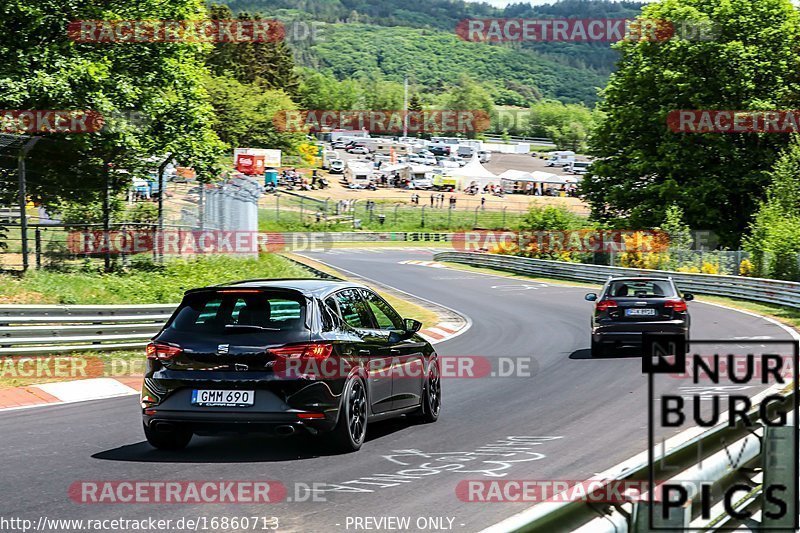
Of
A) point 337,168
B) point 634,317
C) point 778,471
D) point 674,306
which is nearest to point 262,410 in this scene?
point 778,471

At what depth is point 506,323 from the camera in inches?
1104

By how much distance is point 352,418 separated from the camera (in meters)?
9.88

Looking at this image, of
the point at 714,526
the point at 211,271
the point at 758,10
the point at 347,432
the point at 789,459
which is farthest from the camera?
the point at 758,10

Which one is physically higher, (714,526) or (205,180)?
(205,180)

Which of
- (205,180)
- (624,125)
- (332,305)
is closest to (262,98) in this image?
(624,125)

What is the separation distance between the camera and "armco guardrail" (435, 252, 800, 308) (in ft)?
114

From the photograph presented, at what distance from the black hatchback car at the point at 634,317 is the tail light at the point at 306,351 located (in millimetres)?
11178

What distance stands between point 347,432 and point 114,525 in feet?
10.1

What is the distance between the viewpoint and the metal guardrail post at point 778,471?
5770 millimetres

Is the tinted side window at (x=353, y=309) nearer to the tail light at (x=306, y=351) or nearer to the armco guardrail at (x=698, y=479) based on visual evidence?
the tail light at (x=306, y=351)

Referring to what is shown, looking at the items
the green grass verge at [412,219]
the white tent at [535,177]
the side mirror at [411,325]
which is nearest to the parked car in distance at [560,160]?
the white tent at [535,177]

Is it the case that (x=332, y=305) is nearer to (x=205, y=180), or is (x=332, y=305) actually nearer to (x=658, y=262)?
(x=205, y=180)

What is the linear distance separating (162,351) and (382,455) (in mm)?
2222

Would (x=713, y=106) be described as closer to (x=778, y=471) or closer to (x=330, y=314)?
(x=330, y=314)
